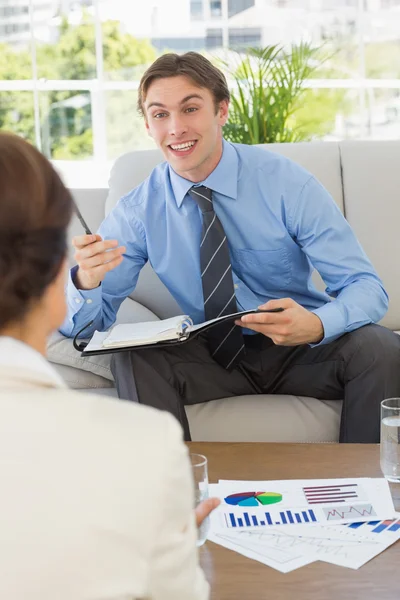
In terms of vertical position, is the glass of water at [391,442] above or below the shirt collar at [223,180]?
below

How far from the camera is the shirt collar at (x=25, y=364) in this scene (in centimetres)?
70

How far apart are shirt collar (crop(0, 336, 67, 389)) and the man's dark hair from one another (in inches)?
65.2

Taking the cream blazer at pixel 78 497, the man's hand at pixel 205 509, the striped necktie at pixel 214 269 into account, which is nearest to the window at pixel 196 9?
the striped necktie at pixel 214 269

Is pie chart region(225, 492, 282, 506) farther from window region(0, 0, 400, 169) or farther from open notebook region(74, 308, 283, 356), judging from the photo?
window region(0, 0, 400, 169)

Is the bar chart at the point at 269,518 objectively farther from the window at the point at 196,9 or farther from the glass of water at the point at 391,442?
the window at the point at 196,9

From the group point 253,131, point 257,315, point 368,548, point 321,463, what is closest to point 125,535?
point 368,548

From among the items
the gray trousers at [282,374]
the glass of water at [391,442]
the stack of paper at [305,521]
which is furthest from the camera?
the gray trousers at [282,374]

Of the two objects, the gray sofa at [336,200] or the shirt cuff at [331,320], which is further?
the gray sofa at [336,200]

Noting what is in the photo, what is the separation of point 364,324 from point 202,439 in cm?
50

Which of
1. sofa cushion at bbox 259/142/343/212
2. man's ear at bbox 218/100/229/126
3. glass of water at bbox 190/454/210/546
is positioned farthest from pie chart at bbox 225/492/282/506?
sofa cushion at bbox 259/142/343/212

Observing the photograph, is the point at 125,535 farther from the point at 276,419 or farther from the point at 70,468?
the point at 276,419

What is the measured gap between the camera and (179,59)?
→ 89.4 inches

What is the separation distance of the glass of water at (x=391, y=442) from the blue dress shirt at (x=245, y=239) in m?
0.64

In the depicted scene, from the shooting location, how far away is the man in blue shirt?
6.67 feet
